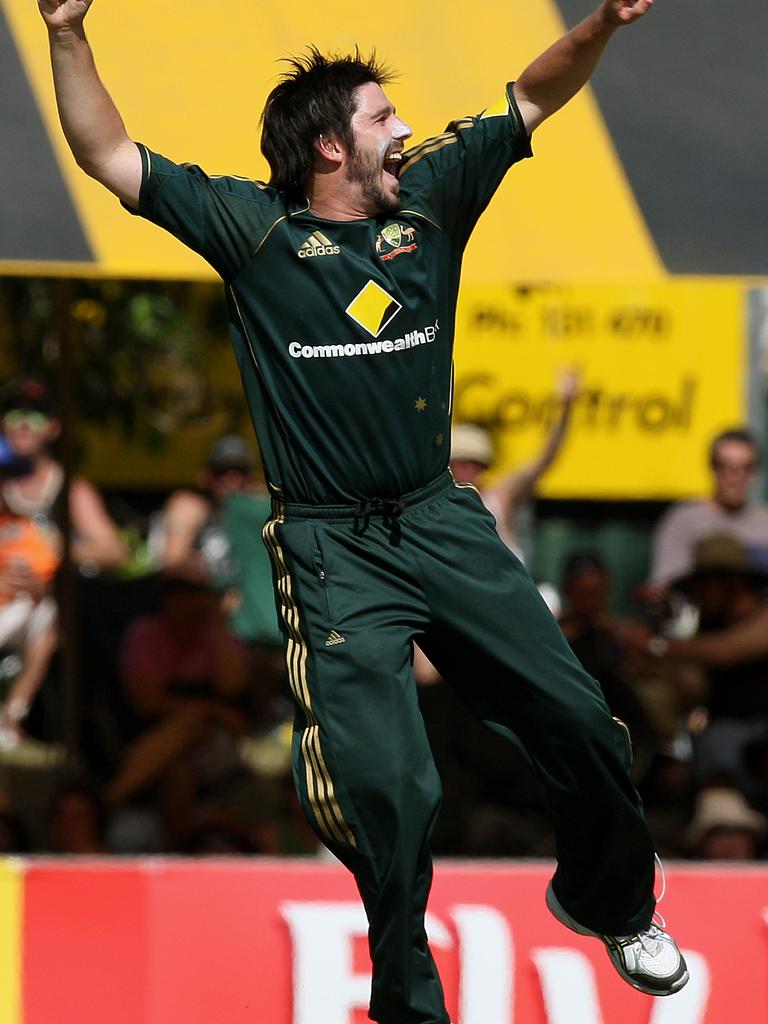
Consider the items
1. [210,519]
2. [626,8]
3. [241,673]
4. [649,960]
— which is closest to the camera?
[626,8]

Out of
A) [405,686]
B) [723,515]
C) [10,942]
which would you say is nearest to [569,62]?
[405,686]

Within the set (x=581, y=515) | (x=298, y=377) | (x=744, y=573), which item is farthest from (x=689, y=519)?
(x=298, y=377)

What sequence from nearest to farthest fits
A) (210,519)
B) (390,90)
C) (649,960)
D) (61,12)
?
(61,12) → (649,960) → (390,90) → (210,519)

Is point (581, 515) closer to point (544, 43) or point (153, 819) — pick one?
point (153, 819)

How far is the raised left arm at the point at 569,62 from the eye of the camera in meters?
3.64

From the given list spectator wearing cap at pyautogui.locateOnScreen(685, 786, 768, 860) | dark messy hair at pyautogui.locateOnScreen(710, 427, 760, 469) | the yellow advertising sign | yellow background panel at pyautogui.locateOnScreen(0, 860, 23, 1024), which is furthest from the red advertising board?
the yellow advertising sign

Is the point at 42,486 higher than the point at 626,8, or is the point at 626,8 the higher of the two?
the point at 626,8

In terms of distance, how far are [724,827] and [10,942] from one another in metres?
2.61

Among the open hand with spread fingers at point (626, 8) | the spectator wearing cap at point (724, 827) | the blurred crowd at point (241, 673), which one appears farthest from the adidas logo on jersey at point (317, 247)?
the spectator wearing cap at point (724, 827)

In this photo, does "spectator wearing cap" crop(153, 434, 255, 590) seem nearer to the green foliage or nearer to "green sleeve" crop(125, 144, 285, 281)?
the green foliage

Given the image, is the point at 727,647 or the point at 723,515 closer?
the point at 727,647

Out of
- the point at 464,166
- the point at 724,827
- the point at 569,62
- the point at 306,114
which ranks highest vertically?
the point at 569,62

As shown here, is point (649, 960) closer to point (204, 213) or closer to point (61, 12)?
point (204, 213)

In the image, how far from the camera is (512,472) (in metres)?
7.34
